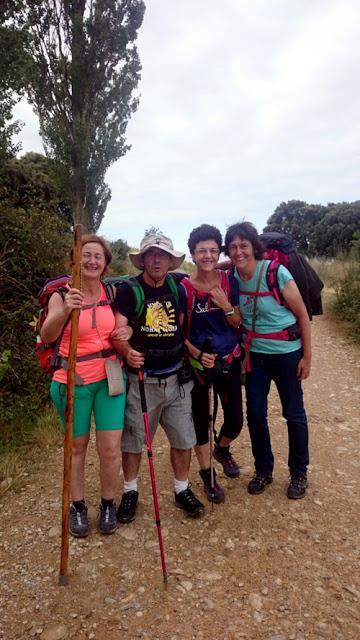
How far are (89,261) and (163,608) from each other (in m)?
2.06

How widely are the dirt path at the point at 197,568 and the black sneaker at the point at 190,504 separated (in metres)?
0.06

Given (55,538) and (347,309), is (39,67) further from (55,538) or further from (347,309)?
(55,538)

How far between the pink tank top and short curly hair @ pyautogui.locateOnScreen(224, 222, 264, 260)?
1.02 meters

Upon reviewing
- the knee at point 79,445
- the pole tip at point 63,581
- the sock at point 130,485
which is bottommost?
the pole tip at point 63,581

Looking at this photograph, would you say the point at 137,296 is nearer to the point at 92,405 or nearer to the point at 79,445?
the point at 92,405

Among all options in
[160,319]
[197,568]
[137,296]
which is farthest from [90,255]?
[197,568]

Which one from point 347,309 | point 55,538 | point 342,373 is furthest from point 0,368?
point 347,309

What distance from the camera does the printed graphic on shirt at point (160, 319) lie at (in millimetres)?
2736

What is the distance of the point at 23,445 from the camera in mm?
4055

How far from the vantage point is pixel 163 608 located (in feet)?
7.55

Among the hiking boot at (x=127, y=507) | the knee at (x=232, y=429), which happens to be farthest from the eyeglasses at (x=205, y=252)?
the hiking boot at (x=127, y=507)

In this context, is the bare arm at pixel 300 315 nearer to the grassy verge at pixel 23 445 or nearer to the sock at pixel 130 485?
the sock at pixel 130 485

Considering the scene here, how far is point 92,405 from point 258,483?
1.57m

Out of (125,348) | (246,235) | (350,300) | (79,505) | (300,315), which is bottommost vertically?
(79,505)
